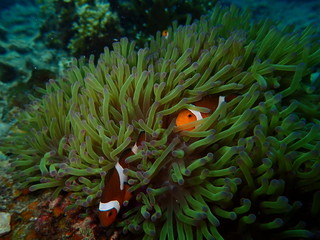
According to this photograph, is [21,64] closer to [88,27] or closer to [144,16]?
[88,27]

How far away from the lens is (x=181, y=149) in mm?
1472

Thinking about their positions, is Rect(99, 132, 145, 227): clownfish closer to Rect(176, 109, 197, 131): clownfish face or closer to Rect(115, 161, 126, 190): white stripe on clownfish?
Rect(115, 161, 126, 190): white stripe on clownfish

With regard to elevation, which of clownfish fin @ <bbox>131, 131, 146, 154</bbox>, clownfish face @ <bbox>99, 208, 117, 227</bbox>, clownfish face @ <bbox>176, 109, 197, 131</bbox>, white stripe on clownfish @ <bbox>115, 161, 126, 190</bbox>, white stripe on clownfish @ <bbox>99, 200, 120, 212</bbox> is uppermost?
clownfish face @ <bbox>176, 109, 197, 131</bbox>

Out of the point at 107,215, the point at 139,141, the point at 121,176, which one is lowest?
the point at 107,215

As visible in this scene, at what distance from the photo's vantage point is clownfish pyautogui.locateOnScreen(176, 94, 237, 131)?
156 centimetres

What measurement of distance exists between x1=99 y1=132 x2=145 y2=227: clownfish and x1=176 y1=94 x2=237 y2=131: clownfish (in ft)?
0.97

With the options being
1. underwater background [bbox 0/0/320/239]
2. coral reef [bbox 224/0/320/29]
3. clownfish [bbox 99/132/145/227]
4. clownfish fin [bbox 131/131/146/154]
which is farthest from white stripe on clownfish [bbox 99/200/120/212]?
coral reef [bbox 224/0/320/29]

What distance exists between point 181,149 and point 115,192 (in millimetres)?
442

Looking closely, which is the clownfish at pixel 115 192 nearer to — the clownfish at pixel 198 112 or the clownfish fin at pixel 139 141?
the clownfish fin at pixel 139 141

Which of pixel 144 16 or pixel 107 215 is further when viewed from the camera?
pixel 144 16

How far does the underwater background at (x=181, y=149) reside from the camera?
1.38m

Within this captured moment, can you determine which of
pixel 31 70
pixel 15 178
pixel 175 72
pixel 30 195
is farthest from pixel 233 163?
A: pixel 31 70

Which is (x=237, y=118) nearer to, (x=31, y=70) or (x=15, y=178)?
(x=15, y=178)

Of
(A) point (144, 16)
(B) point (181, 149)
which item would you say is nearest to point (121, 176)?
(B) point (181, 149)
